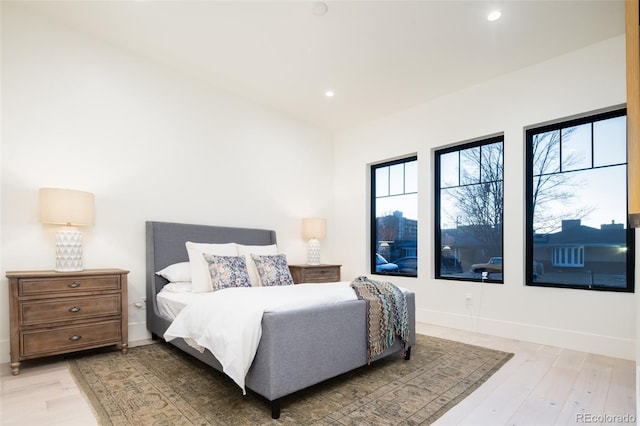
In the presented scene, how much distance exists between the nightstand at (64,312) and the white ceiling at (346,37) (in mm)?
2244

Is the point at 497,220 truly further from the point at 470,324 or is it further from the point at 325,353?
the point at 325,353

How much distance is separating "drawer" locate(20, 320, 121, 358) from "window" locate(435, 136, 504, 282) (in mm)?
3680

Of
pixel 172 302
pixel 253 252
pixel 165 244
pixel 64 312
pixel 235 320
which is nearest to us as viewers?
pixel 235 320

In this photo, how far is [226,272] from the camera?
3318mm

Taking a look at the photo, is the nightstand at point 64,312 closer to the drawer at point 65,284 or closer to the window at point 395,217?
the drawer at point 65,284

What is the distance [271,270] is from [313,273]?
1.14 m

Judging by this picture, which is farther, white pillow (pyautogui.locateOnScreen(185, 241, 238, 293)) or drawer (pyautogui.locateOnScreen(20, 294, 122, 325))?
white pillow (pyautogui.locateOnScreen(185, 241, 238, 293))

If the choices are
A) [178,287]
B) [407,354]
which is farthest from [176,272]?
[407,354]

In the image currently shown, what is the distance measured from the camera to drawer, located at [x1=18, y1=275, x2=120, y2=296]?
8.74 feet

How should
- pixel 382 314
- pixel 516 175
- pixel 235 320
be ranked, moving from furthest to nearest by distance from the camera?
pixel 516 175, pixel 382 314, pixel 235 320

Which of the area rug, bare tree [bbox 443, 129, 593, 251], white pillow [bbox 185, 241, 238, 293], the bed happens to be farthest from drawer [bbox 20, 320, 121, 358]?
bare tree [bbox 443, 129, 593, 251]

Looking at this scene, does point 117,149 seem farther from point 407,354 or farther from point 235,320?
point 407,354

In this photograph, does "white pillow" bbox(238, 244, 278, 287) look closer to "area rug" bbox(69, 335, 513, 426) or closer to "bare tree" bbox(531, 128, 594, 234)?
"area rug" bbox(69, 335, 513, 426)

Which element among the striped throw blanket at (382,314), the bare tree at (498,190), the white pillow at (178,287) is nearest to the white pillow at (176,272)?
the white pillow at (178,287)
